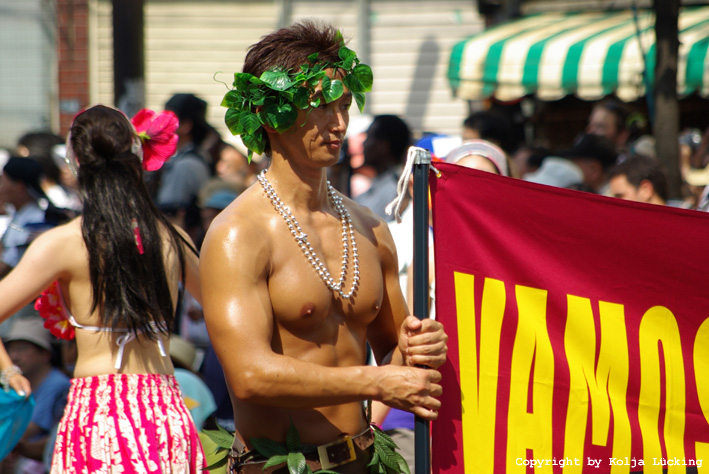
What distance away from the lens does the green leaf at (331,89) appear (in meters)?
2.79

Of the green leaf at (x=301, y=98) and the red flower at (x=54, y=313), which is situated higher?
the green leaf at (x=301, y=98)

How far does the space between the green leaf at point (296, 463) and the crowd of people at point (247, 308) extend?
0.15 feet

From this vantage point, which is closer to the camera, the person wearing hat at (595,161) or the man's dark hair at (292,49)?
the man's dark hair at (292,49)

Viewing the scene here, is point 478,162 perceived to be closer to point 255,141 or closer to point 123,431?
point 255,141

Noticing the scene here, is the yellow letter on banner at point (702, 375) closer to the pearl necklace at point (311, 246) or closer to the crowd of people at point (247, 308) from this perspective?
the crowd of people at point (247, 308)

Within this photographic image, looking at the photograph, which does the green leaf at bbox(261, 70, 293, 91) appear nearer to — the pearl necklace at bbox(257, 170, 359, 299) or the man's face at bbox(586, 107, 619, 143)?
the pearl necklace at bbox(257, 170, 359, 299)

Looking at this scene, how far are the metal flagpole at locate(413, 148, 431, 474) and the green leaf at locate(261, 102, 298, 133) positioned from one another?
43 centimetres

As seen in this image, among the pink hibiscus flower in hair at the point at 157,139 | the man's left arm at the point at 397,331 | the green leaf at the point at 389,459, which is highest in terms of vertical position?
the pink hibiscus flower in hair at the point at 157,139

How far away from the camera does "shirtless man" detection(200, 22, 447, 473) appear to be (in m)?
2.60

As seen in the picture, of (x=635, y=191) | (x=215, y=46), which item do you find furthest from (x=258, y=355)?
(x=215, y=46)

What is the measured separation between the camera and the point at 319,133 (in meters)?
2.81

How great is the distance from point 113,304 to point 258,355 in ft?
3.69

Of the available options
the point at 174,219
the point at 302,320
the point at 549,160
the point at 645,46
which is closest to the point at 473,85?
the point at 645,46

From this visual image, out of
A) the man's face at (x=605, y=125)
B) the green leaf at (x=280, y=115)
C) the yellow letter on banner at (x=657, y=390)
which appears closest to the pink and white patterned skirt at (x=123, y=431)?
the green leaf at (x=280, y=115)
